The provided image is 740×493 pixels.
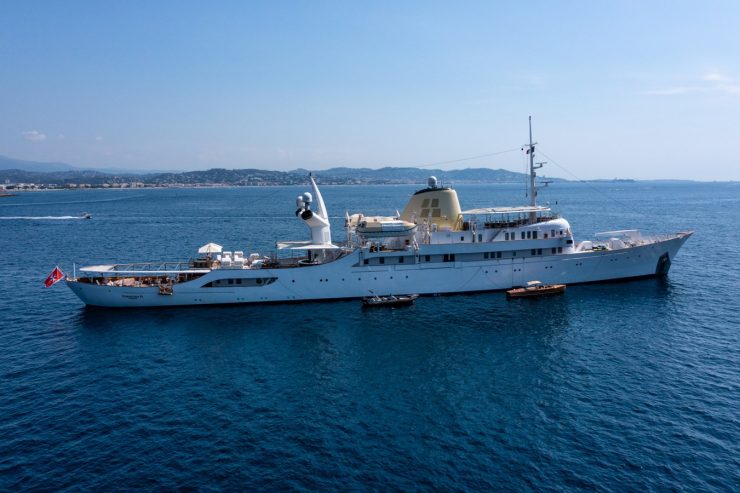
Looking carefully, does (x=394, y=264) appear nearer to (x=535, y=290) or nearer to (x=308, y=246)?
(x=308, y=246)

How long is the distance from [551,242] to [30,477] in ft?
143

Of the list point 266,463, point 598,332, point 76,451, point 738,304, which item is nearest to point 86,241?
point 76,451

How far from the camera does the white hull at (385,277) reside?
4203cm

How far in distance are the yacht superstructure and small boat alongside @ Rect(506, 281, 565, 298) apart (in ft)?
3.80

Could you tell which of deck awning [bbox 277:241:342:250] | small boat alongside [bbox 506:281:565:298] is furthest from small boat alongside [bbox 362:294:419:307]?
small boat alongside [bbox 506:281:565:298]

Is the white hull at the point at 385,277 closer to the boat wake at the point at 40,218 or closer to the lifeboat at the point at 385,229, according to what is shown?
the lifeboat at the point at 385,229

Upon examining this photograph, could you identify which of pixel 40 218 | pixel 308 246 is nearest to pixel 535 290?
pixel 308 246

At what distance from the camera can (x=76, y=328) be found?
3725cm

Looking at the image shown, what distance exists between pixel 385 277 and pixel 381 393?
1834 cm

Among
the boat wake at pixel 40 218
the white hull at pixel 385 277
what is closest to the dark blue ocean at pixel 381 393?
the white hull at pixel 385 277

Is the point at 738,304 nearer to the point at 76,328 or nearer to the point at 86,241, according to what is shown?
the point at 76,328

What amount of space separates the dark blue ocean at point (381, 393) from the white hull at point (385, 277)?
1.41 metres

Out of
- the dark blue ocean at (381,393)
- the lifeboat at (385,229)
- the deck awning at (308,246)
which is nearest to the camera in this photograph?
the dark blue ocean at (381,393)

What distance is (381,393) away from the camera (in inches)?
1048
